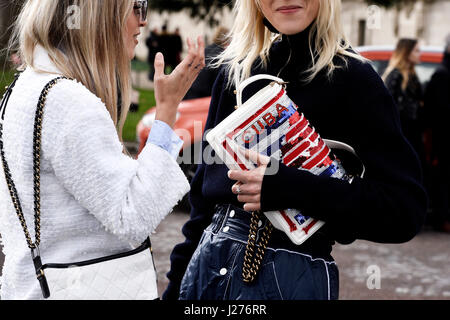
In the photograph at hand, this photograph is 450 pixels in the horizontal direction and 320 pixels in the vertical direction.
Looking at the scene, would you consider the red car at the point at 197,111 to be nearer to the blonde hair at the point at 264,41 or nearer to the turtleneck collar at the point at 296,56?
the blonde hair at the point at 264,41

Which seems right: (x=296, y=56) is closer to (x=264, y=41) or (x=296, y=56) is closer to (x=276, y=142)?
(x=264, y=41)

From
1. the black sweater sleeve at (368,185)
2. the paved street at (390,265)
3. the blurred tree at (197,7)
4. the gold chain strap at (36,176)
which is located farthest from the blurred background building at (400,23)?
the gold chain strap at (36,176)

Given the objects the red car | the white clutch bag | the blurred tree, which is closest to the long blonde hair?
the white clutch bag

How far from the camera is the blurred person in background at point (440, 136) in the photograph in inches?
250

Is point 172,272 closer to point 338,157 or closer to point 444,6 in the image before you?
point 338,157

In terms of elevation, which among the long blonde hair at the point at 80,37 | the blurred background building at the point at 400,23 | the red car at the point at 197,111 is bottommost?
the blurred background building at the point at 400,23

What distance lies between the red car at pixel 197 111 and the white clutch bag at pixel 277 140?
406 centimetres

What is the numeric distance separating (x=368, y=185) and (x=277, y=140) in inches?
10.3

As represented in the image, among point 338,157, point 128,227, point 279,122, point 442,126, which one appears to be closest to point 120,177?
point 128,227

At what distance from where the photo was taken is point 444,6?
2766 centimetres

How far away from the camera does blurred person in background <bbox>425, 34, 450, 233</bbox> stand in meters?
6.34

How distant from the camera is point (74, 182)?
153 cm

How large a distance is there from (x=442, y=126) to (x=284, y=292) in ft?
17.0

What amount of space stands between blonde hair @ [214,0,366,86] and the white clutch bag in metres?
0.18
